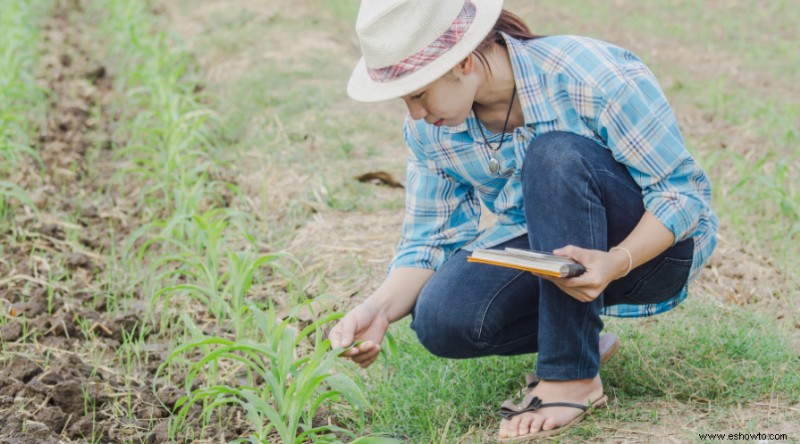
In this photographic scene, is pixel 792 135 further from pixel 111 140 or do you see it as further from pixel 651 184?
pixel 111 140

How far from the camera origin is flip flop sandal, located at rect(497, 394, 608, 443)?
2.33 m

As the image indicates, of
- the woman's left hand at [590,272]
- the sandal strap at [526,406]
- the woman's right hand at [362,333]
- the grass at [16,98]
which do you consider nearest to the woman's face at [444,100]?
the woman's left hand at [590,272]

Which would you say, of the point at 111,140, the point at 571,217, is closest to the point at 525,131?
the point at 571,217

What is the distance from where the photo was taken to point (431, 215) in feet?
8.36

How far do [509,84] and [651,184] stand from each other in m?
0.40

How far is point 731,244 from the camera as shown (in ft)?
11.9

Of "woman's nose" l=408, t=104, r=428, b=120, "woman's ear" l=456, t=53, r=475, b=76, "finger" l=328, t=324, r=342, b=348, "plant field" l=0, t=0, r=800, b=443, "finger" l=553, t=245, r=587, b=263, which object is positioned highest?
"woman's ear" l=456, t=53, r=475, b=76

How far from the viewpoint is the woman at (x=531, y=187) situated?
2.16m

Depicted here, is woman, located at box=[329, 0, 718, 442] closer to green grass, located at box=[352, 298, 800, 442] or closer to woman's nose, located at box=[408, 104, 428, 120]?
woman's nose, located at box=[408, 104, 428, 120]

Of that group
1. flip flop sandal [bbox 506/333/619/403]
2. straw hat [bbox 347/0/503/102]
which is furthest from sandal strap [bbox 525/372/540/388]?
straw hat [bbox 347/0/503/102]

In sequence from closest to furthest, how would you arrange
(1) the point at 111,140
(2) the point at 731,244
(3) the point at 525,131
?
(3) the point at 525,131, (2) the point at 731,244, (1) the point at 111,140

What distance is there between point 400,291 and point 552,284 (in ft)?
1.39

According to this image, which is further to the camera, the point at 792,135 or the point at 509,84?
the point at 792,135

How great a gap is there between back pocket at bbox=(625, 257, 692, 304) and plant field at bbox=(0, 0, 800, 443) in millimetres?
255
